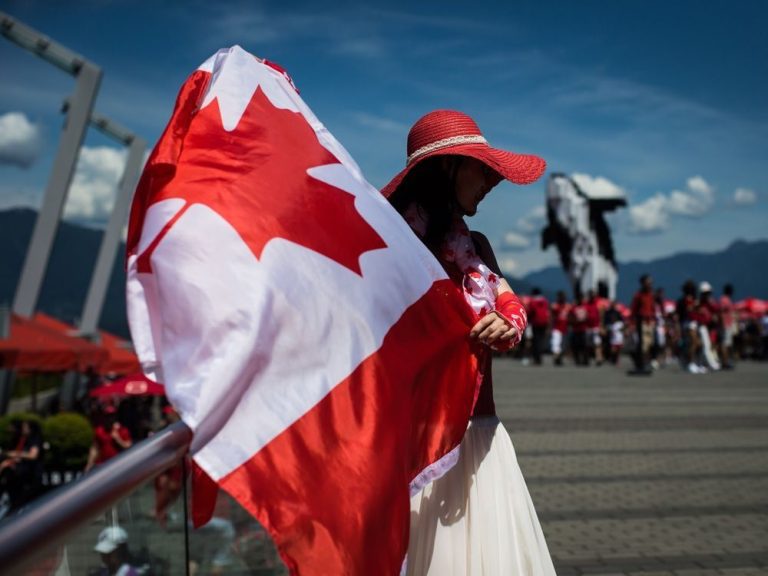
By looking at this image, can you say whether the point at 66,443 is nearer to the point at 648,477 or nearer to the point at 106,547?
the point at 648,477

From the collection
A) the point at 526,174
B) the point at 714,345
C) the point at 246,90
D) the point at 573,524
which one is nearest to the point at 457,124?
the point at 526,174

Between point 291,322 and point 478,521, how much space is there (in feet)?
3.03

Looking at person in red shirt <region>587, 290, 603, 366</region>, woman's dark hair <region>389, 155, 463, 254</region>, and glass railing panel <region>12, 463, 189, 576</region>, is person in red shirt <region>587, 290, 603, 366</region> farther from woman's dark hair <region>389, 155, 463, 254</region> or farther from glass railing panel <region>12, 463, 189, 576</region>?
glass railing panel <region>12, 463, 189, 576</region>

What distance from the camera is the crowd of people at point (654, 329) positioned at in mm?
18734

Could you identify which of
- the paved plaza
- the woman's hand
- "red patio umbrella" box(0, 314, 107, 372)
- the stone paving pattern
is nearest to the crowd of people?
the paved plaza

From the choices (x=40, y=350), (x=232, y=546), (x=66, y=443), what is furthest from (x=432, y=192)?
(x=66, y=443)

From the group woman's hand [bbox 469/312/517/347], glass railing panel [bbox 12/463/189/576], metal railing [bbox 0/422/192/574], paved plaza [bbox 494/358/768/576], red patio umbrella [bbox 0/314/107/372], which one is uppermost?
woman's hand [bbox 469/312/517/347]

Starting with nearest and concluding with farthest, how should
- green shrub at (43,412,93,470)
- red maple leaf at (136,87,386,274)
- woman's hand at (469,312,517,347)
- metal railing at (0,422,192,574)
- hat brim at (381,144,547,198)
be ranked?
metal railing at (0,422,192,574) < red maple leaf at (136,87,386,274) < woman's hand at (469,312,517,347) < hat brim at (381,144,547,198) < green shrub at (43,412,93,470)

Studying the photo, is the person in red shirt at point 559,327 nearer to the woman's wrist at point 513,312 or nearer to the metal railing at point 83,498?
the woman's wrist at point 513,312

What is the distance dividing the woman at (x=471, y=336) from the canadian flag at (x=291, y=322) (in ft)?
0.68

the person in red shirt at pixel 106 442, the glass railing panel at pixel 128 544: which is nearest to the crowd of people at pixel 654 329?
the person in red shirt at pixel 106 442

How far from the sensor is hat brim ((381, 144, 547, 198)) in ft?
8.45

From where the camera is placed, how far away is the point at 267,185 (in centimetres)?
211

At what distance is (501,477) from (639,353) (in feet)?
55.2
